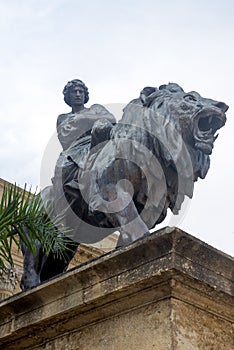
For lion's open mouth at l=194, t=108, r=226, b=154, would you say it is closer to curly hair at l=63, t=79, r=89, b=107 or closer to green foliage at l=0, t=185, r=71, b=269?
green foliage at l=0, t=185, r=71, b=269

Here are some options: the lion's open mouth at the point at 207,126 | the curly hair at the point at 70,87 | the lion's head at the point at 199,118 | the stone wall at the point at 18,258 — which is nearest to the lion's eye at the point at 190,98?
the lion's head at the point at 199,118

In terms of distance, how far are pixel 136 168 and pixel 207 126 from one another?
699 mm

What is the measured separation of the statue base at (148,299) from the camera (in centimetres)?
328

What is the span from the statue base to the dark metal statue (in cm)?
82

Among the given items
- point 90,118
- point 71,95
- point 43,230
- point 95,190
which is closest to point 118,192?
point 95,190

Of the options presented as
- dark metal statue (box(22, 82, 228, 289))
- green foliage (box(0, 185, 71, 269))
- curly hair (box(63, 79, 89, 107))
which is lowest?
green foliage (box(0, 185, 71, 269))

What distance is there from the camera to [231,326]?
3555mm

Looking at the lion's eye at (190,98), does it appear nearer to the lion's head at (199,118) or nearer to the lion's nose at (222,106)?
the lion's head at (199,118)

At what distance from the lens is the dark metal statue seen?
15.4ft

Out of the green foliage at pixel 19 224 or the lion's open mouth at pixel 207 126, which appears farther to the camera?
the lion's open mouth at pixel 207 126

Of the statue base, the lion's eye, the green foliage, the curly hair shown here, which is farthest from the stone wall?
the statue base

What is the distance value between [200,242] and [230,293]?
1.17 ft

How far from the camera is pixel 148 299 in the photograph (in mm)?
3408

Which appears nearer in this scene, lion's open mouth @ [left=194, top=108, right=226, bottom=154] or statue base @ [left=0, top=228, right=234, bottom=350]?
statue base @ [left=0, top=228, right=234, bottom=350]
